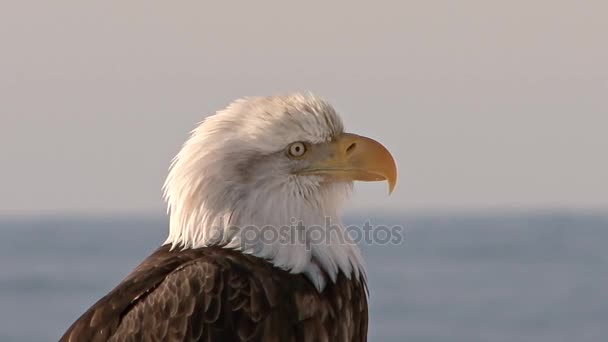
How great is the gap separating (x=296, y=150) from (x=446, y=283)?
72.2 m

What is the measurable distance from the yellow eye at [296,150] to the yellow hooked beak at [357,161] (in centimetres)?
10

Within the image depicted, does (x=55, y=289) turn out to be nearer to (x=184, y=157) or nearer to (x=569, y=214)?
(x=184, y=157)

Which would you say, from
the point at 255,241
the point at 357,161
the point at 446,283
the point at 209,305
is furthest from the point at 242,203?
the point at 446,283

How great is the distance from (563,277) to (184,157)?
233 feet

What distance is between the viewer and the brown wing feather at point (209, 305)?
23.0 ft

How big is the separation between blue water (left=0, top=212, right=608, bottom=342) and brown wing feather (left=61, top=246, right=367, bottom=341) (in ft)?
116

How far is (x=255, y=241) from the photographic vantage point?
24.0ft

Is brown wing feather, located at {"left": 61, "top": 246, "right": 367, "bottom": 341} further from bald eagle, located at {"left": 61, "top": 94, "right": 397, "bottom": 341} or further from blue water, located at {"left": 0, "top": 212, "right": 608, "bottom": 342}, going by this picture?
blue water, located at {"left": 0, "top": 212, "right": 608, "bottom": 342}

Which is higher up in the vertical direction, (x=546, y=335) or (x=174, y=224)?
Answer: (x=174, y=224)

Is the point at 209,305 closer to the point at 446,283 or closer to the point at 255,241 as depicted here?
the point at 255,241

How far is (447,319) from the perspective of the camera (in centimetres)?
6016

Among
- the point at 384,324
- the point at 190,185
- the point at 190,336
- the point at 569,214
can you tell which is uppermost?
the point at 190,185

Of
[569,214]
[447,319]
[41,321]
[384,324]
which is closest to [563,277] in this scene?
[447,319]

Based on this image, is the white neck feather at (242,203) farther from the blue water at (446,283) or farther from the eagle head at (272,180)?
the blue water at (446,283)
